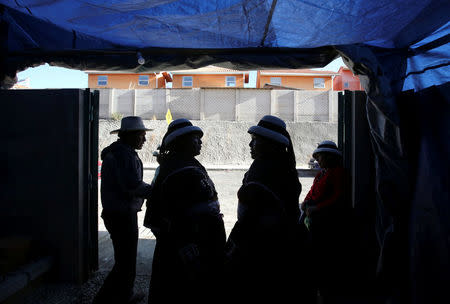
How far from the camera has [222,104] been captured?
23828 mm

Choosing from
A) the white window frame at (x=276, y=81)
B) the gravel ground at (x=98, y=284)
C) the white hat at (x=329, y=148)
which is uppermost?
the white window frame at (x=276, y=81)

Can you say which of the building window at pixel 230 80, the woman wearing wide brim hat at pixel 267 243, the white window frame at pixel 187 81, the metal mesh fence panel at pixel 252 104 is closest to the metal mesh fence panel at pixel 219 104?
the metal mesh fence panel at pixel 252 104

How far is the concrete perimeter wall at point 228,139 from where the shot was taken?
21.3 m

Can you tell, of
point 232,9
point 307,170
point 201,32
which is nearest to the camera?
point 232,9

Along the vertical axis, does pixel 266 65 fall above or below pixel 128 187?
above

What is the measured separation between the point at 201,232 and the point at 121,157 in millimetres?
1369

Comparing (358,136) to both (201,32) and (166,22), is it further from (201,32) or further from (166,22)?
(166,22)

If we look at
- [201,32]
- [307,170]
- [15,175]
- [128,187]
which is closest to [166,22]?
[201,32]

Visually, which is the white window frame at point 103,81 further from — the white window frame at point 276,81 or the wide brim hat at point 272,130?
the wide brim hat at point 272,130


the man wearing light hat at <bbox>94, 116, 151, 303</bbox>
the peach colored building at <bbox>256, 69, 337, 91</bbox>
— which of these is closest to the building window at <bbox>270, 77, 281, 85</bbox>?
the peach colored building at <bbox>256, 69, 337, 91</bbox>

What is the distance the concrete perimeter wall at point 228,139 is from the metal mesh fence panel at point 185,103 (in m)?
0.95

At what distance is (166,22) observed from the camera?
9.87 ft

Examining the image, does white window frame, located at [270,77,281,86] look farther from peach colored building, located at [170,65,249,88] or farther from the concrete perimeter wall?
the concrete perimeter wall

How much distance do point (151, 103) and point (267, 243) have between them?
2349 centimetres
